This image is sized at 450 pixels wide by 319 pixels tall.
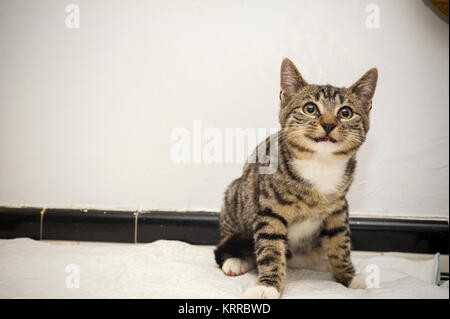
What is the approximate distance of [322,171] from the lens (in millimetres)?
937

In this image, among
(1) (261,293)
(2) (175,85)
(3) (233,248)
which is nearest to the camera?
(1) (261,293)

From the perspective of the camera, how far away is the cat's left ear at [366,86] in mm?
851

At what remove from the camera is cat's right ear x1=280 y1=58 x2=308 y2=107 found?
0.85 meters

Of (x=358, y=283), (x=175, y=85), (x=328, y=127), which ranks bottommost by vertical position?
(x=358, y=283)

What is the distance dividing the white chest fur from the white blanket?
26 centimetres

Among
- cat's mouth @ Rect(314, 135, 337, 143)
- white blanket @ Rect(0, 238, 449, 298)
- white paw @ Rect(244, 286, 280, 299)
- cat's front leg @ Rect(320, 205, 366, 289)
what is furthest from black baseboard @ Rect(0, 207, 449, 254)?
cat's mouth @ Rect(314, 135, 337, 143)

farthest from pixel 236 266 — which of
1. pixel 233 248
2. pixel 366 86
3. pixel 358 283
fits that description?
pixel 366 86

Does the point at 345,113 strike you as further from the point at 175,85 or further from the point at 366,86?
the point at 175,85

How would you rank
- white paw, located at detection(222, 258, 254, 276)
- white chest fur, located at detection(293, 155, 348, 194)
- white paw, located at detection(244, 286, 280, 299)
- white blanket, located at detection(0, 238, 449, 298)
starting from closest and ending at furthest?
white blanket, located at detection(0, 238, 449, 298) → white paw, located at detection(244, 286, 280, 299) → white chest fur, located at detection(293, 155, 348, 194) → white paw, located at detection(222, 258, 254, 276)

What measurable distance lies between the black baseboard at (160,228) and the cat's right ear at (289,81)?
0.41m

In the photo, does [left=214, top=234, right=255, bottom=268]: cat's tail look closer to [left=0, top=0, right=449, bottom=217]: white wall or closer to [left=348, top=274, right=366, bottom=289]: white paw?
[left=0, top=0, right=449, bottom=217]: white wall

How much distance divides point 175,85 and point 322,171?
0.42 metres

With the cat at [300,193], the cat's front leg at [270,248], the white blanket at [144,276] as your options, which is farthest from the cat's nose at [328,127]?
the white blanket at [144,276]

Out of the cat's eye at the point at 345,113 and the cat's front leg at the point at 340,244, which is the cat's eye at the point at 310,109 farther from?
the cat's front leg at the point at 340,244
